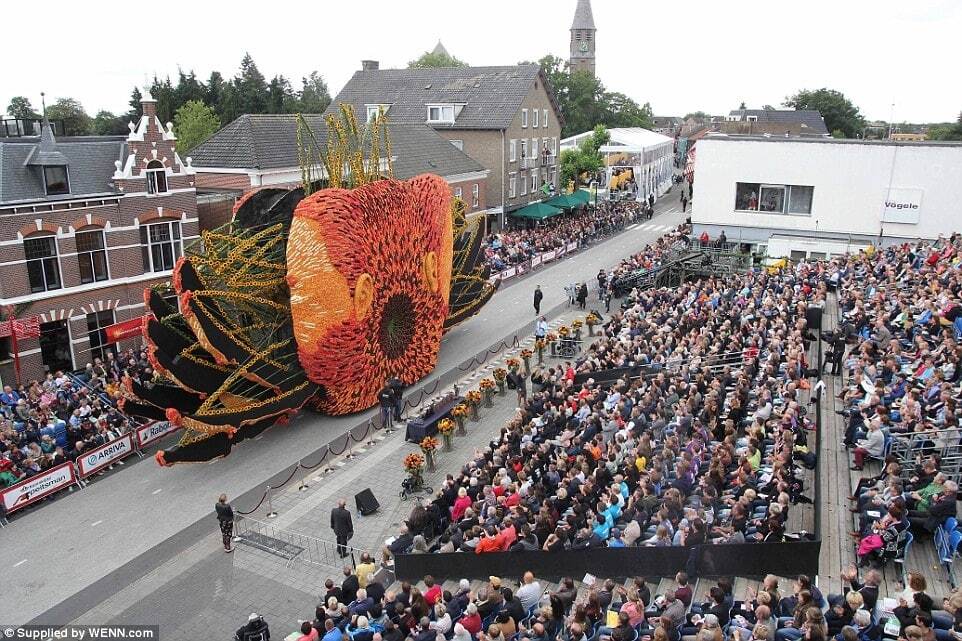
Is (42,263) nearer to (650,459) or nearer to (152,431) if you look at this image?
(152,431)

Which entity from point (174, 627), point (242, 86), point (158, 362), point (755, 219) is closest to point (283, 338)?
point (158, 362)

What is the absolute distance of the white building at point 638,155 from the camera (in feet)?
202

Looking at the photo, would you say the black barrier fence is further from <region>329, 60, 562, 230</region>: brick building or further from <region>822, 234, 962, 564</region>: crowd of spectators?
<region>329, 60, 562, 230</region>: brick building

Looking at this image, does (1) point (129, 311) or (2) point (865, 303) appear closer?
(2) point (865, 303)

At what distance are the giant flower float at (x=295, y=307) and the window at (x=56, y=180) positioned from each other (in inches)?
201

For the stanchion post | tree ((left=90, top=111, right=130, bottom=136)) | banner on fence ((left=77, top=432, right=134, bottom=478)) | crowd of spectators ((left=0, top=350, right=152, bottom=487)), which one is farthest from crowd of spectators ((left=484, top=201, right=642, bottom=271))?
tree ((left=90, top=111, right=130, bottom=136))

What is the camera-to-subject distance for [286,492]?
58.0 feet

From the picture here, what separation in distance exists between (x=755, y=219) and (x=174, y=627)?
31322mm

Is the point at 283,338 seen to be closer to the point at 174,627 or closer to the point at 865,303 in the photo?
the point at 174,627

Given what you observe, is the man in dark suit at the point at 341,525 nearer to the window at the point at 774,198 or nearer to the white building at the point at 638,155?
the window at the point at 774,198

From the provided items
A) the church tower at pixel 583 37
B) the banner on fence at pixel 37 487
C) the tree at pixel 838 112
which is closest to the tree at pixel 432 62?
the church tower at pixel 583 37

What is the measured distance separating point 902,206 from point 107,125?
69650 millimetres

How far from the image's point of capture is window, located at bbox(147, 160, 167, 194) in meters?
24.9

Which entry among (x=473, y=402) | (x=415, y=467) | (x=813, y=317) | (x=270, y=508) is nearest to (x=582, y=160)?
(x=813, y=317)
